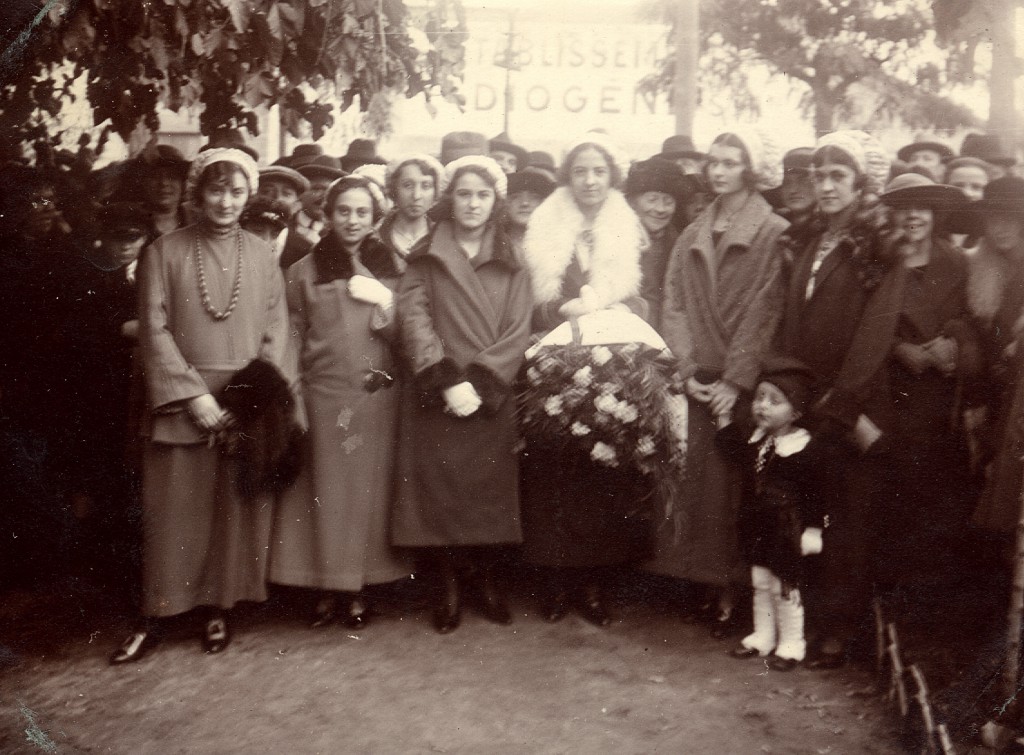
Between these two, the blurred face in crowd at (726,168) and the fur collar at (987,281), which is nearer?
the fur collar at (987,281)

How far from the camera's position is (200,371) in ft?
13.5

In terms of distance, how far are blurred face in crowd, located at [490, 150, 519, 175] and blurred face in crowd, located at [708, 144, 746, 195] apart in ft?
3.16

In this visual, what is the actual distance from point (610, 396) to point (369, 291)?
1.07 meters

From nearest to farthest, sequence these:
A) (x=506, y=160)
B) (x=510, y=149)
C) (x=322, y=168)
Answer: (x=510, y=149), (x=506, y=160), (x=322, y=168)

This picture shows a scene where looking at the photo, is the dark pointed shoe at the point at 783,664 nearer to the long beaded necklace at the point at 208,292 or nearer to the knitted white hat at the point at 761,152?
the knitted white hat at the point at 761,152

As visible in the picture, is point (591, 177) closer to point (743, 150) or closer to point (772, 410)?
point (743, 150)

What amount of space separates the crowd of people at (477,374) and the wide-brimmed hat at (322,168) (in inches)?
19.1

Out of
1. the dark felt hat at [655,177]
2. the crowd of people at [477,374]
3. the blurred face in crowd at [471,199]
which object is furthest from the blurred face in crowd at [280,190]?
the dark felt hat at [655,177]

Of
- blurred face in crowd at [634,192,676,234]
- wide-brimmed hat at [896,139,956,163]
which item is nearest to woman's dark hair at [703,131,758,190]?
blurred face in crowd at [634,192,676,234]

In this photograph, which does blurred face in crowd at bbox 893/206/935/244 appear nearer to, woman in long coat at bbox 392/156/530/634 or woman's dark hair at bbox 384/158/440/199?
woman in long coat at bbox 392/156/530/634

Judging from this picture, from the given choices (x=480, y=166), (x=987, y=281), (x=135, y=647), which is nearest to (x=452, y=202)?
(x=480, y=166)

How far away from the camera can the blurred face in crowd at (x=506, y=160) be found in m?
4.80

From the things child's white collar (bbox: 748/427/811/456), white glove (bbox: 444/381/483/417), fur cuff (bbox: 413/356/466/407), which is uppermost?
fur cuff (bbox: 413/356/466/407)

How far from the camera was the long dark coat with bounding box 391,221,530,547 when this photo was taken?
169 inches
